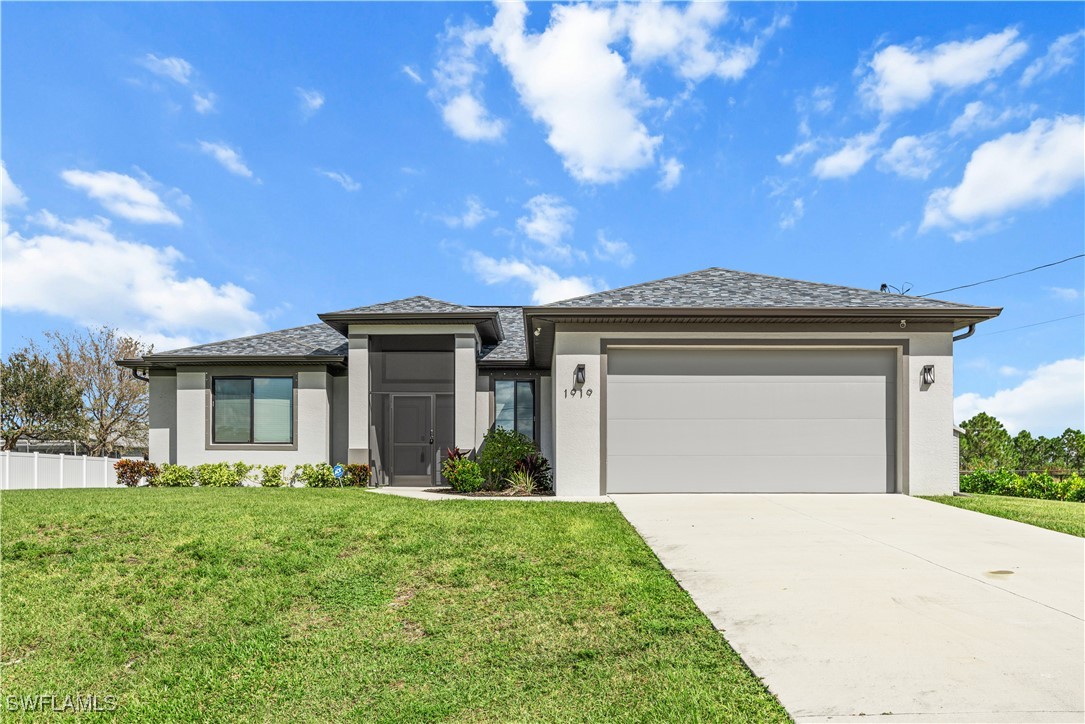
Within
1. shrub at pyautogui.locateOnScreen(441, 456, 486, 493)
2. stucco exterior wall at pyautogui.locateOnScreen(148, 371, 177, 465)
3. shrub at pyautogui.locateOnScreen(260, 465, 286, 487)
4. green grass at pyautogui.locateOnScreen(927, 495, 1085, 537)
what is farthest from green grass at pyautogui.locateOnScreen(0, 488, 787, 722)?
stucco exterior wall at pyautogui.locateOnScreen(148, 371, 177, 465)

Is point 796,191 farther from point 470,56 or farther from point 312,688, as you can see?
point 312,688

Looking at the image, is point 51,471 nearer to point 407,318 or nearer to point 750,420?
point 407,318

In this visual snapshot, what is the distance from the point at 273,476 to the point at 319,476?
1.37 metres

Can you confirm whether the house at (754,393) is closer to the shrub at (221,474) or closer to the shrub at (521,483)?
the shrub at (521,483)

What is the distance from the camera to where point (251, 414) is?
15.6 meters

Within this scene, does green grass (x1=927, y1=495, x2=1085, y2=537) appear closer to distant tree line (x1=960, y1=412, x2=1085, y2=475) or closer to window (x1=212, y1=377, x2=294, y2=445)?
distant tree line (x1=960, y1=412, x2=1085, y2=475)

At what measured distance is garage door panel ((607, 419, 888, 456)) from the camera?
1138 centimetres

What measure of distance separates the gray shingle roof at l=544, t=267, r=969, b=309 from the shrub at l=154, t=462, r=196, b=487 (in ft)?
33.4

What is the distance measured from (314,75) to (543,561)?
35.4ft

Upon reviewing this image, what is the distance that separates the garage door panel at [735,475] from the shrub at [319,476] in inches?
271

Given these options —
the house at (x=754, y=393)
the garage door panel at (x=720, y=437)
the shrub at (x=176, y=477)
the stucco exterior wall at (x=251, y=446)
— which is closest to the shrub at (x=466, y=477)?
the house at (x=754, y=393)

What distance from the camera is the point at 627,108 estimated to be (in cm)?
1261

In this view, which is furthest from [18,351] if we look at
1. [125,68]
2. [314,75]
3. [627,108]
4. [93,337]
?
[627,108]

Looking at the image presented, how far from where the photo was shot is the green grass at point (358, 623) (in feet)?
11.7
